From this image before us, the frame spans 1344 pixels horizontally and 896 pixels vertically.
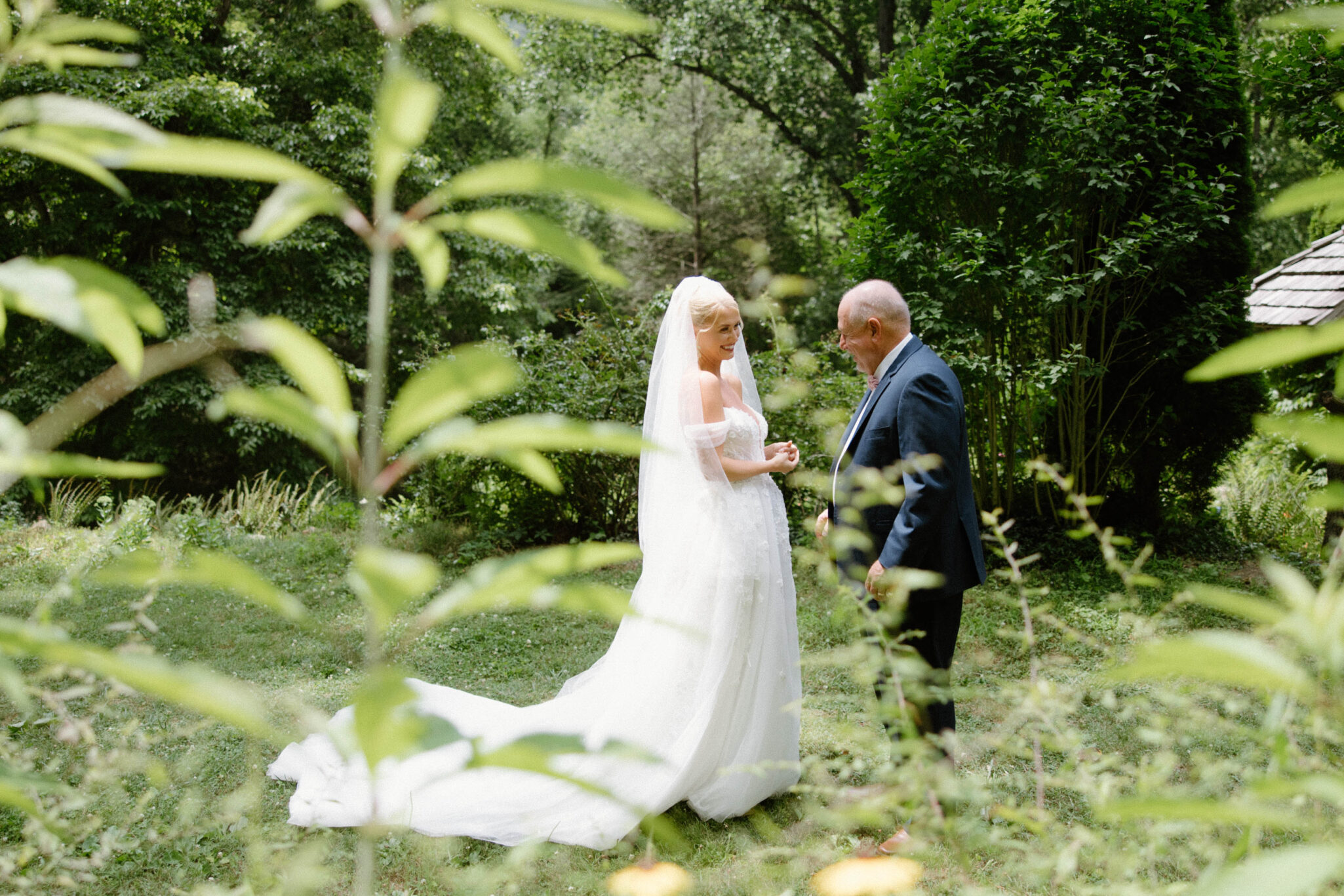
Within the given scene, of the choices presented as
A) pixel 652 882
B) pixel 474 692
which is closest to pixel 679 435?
pixel 474 692

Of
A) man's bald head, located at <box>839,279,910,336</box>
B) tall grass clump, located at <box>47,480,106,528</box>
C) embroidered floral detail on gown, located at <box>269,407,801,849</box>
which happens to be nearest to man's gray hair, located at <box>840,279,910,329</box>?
man's bald head, located at <box>839,279,910,336</box>

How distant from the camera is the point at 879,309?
132 inches

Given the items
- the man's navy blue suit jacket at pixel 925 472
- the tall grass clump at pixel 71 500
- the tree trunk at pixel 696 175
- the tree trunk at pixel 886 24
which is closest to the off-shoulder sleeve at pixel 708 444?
the man's navy blue suit jacket at pixel 925 472

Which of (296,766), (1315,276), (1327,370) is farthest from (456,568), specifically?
(1327,370)

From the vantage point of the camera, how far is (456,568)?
8.08 m

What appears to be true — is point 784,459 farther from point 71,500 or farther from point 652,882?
point 71,500

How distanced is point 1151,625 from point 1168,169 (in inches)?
250

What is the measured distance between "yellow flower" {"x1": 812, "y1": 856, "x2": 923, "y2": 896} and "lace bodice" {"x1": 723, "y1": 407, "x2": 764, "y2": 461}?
8.16 feet

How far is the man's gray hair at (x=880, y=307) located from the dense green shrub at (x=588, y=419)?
417cm

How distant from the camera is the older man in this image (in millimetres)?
3021

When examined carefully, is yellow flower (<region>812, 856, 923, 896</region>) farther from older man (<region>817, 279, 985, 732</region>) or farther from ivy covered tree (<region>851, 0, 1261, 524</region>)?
ivy covered tree (<region>851, 0, 1261, 524</region>)

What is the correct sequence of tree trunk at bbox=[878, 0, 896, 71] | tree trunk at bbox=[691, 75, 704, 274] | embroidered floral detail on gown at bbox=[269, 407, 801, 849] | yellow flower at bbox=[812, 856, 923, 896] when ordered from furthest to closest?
tree trunk at bbox=[691, 75, 704, 274]
tree trunk at bbox=[878, 0, 896, 71]
embroidered floral detail on gown at bbox=[269, 407, 801, 849]
yellow flower at bbox=[812, 856, 923, 896]

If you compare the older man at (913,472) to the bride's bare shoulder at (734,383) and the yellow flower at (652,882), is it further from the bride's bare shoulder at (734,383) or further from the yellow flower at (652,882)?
the yellow flower at (652,882)

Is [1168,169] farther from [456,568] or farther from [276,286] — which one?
[276,286]
